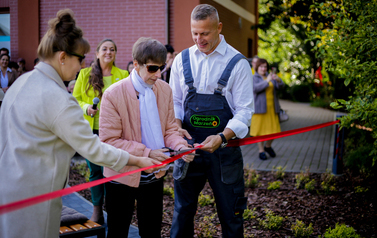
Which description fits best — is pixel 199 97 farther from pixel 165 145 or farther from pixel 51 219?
pixel 51 219

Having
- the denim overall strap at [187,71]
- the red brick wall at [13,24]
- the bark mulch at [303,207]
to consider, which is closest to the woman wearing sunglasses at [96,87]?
the bark mulch at [303,207]

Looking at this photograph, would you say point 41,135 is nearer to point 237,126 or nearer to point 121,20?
point 237,126

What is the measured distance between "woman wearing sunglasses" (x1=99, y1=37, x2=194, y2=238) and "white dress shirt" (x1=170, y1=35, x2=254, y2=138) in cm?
33

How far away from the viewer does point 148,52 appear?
9.95 ft

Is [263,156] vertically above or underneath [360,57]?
underneath

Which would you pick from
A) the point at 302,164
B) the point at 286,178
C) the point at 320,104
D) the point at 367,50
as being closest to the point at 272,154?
the point at 302,164

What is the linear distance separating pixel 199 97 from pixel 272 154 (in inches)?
254

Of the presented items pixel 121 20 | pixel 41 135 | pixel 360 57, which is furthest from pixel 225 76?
pixel 121 20

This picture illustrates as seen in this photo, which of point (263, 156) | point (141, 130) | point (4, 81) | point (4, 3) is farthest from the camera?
point (4, 3)

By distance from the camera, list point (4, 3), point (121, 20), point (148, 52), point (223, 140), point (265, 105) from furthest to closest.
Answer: point (4, 3), point (121, 20), point (265, 105), point (223, 140), point (148, 52)

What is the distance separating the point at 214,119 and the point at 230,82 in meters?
0.34

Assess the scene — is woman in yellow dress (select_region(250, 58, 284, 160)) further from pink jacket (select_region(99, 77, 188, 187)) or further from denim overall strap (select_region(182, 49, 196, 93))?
pink jacket (select_region(99, 77, 188, 187))

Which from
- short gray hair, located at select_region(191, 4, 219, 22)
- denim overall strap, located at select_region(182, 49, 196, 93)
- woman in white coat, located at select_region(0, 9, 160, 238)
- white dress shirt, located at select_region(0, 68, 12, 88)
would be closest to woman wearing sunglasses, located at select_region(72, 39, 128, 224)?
denim overall strap, located at select_region(182, 49, 196, 93)

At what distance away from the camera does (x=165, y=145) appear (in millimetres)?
3328
